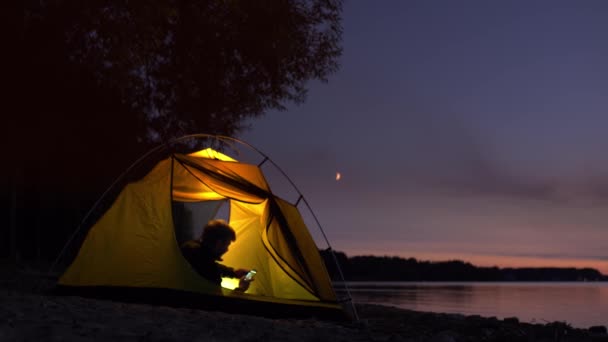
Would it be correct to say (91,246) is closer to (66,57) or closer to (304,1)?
(66,57)

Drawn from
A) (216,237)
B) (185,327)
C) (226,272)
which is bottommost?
(185,327)

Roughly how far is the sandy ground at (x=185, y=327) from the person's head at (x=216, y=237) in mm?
1227

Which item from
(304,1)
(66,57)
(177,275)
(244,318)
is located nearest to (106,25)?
(66,57)

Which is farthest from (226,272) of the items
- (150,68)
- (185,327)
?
(150,68)

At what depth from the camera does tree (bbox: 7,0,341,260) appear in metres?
15.2

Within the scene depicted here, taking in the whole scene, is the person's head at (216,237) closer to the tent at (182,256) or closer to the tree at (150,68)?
the tent at (182,256)

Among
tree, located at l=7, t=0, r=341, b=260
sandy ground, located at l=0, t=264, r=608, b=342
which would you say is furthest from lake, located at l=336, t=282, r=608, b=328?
tree, located at l=7, t=0, r=341, b=260

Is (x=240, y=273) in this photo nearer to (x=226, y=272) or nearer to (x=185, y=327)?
(x=226, y=272)

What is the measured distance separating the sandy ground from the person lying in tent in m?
0.97

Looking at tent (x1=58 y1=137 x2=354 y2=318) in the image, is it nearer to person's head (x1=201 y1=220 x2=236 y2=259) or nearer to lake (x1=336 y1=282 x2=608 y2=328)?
person's head (x1=201 y1=220 x2=236 y2=259)

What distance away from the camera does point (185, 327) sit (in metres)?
6.17

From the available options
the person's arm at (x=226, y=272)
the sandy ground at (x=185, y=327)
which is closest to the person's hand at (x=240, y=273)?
the person's arm at (x=226, y=272)

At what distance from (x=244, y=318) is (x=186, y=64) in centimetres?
1152

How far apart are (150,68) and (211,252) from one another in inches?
419
